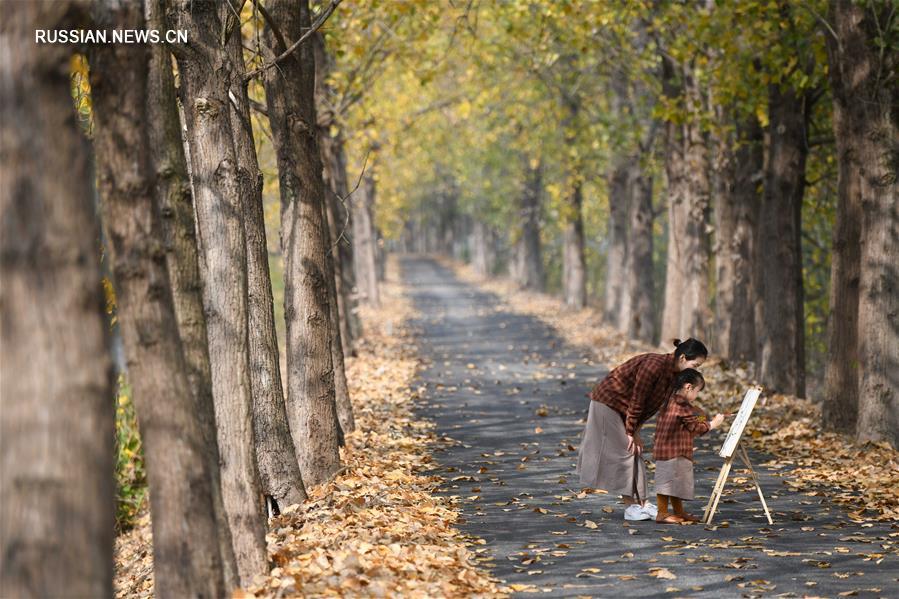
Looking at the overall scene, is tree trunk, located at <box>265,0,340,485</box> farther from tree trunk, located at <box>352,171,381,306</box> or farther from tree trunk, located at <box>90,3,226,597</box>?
tree trunk, located at <box>352,171,381,306</box>

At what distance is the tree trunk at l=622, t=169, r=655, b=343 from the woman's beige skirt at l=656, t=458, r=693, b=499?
Answer: 19.7 m

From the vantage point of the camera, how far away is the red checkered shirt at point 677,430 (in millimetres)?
10578

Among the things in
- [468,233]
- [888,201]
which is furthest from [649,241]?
[468,233]

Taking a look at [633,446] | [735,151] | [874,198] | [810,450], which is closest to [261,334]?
[633,446]

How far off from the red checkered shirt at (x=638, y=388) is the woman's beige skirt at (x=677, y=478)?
1.53ft

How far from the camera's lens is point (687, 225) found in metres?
26.0

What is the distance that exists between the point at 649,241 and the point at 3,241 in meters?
28.0

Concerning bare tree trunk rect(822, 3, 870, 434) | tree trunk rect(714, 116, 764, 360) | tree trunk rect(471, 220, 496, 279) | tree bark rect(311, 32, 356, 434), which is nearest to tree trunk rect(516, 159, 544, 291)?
tree trunk rect(471, 220, 496, 279)

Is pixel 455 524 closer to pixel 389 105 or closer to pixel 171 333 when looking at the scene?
pixel 171 333

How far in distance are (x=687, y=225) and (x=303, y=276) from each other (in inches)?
600

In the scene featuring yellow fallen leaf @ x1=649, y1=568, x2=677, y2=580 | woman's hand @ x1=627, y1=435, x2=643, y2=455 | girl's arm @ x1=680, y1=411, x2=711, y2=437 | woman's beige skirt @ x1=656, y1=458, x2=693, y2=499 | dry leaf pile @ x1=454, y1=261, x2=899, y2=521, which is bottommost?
dry leaf pile @ x1=454, y1=261, x2=899, y2=521

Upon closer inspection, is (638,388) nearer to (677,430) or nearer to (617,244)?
(677,430)

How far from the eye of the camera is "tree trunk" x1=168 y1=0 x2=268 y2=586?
28.3 feet

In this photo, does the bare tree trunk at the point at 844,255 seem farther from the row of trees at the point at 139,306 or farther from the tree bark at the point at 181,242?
the tree bark at the point at 181,242
